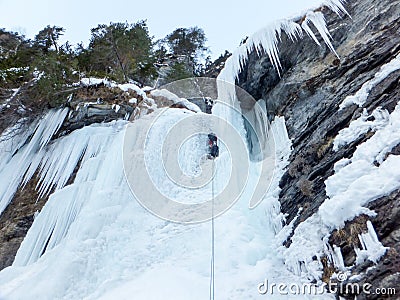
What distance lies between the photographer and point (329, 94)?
5.53 metres

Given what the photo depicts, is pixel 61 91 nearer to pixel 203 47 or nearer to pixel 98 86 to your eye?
pixel 98 86

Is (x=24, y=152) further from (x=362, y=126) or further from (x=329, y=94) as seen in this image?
(x=362, y=126)

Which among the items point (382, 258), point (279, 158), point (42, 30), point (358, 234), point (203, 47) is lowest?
point (382, 258)

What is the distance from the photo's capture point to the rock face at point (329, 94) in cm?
299

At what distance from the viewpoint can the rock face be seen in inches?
118

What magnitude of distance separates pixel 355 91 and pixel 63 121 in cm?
716

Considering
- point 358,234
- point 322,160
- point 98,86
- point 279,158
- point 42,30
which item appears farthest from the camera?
point 42,30

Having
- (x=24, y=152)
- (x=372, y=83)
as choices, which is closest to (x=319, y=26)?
(x=372, y=83)

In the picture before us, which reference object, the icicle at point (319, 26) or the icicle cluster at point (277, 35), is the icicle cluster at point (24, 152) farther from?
the icicle at point (319, 26)

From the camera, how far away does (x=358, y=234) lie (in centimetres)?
308

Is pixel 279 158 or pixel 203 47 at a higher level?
pixel 203 47

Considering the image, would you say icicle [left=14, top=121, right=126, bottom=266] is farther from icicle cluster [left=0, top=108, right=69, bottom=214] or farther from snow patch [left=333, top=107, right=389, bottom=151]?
snow patch [left=333, top=107, right=389, bottom=151]

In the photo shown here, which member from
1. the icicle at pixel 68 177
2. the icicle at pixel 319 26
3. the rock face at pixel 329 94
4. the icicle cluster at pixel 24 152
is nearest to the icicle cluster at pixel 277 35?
the icicle at pixel 319 26

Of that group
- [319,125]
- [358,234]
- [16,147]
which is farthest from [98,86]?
[358,234]
